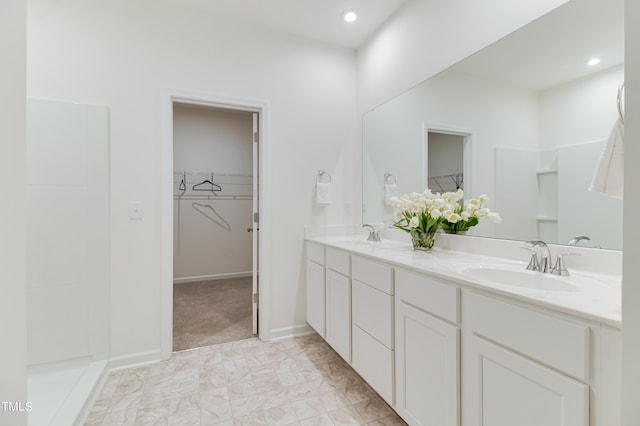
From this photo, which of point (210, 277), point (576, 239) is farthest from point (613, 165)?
point (210, 277)

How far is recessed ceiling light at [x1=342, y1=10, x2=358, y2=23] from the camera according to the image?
2.29 m

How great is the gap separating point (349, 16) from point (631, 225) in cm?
237

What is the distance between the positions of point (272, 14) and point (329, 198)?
1561 millimetres

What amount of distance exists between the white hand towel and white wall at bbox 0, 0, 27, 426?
1928 millimetres

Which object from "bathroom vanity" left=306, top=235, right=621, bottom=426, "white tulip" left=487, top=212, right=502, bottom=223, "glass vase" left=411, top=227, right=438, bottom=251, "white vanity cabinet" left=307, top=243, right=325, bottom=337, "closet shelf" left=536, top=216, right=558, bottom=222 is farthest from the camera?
"white vanity cabinet" left=307, top=243, right=325, bottom=337

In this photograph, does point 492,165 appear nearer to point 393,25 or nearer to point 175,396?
point 393,25

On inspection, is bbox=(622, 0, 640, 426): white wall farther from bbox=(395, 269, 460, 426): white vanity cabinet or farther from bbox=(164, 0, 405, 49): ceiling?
bbox=(164, 0, 405, 49): ceiling

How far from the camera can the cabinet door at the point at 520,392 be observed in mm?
778

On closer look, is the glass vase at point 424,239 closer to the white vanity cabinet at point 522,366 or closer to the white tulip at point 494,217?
the white tulip at point 494,217

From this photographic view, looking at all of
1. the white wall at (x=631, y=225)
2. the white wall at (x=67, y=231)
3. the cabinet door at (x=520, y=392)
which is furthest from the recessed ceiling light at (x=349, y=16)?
the cabinet door at (x=520, y=392)

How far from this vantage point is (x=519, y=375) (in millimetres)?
904

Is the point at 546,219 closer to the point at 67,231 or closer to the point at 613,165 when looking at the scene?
the point at 613,165

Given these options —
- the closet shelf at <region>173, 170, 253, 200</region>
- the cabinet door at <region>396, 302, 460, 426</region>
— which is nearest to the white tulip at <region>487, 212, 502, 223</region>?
the cabinet door at <region>396, 302, 460, 426</region>

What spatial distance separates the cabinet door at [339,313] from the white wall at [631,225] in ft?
4.43
